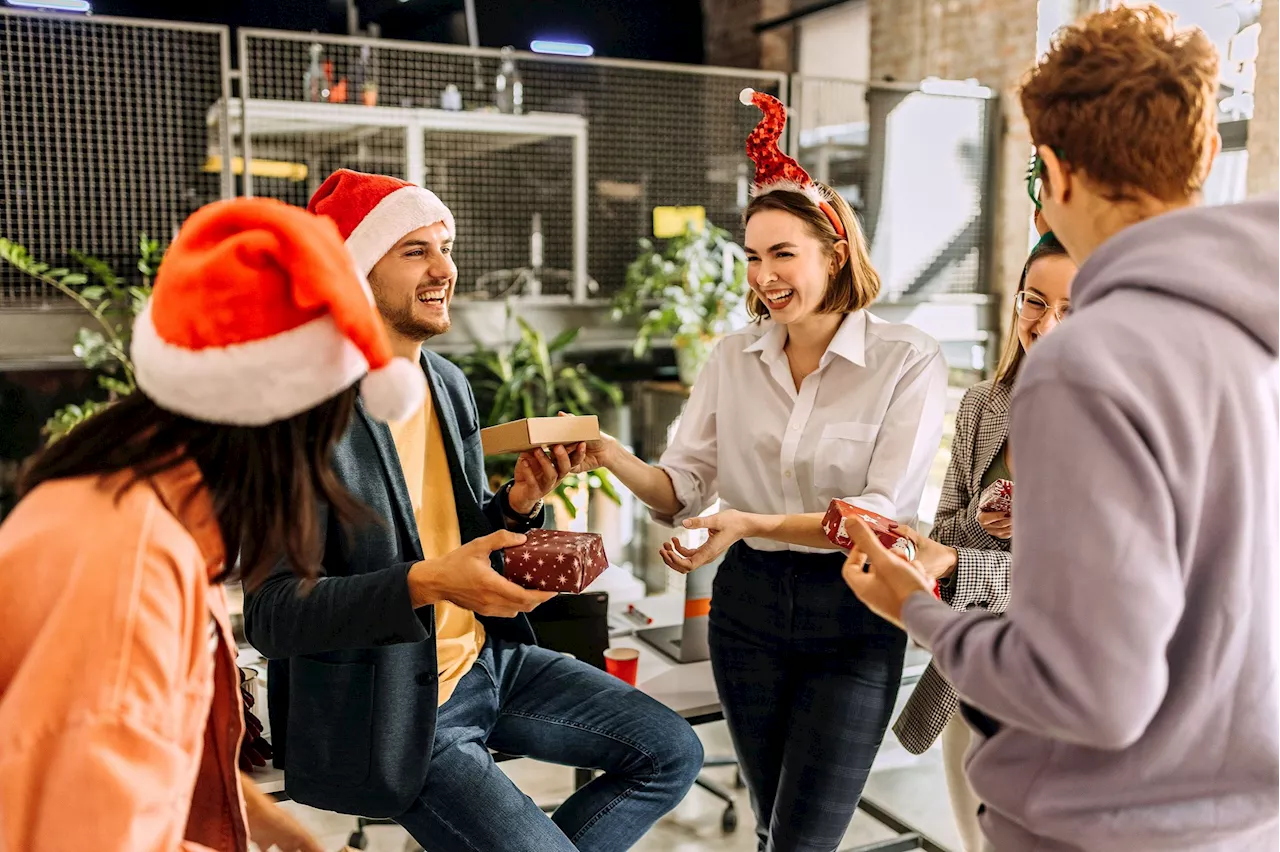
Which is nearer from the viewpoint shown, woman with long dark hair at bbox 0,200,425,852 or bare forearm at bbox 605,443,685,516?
woman with long dark hair at bbox 0,200,425,852

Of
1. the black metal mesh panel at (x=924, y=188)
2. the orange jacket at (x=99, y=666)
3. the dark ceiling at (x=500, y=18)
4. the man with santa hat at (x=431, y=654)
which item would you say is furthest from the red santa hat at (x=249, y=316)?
the dark ceiling at (x=500, y=18)

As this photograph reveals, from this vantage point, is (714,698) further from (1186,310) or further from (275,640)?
(1186,310)

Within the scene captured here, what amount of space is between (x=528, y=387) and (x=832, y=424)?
3.06 m

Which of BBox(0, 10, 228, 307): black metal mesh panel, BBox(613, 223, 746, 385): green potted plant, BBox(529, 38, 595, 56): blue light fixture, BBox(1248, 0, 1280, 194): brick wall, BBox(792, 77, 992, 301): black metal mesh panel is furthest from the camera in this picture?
BBox(529, 38, 595, 56): blue light fixture

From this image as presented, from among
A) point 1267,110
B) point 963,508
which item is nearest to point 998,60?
point 1267,110

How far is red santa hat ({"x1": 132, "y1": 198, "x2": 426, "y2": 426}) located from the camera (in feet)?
3.29

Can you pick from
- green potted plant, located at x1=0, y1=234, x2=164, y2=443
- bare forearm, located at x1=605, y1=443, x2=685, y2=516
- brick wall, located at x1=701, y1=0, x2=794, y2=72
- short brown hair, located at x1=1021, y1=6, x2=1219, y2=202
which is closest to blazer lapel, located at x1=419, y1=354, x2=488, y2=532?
bare forearm, located at x1=605, y1=443, x2=685, y2=516

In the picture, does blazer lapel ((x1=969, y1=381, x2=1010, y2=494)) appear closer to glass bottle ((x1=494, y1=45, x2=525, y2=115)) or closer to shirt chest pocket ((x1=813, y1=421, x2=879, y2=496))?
shirt chest pocket ((x1=813, y1=421, x2=879, y2=496))

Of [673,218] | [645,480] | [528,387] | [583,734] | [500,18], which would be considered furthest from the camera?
[500,18]

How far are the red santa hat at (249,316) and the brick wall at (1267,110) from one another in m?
4.40

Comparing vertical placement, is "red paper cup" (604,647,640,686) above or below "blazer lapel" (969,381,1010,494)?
below

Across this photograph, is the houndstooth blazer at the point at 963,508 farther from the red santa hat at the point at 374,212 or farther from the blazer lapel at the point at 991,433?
the red santa hat at the point at 374,212

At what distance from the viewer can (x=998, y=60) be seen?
595 centimetres

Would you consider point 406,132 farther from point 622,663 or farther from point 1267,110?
point 1267,110
